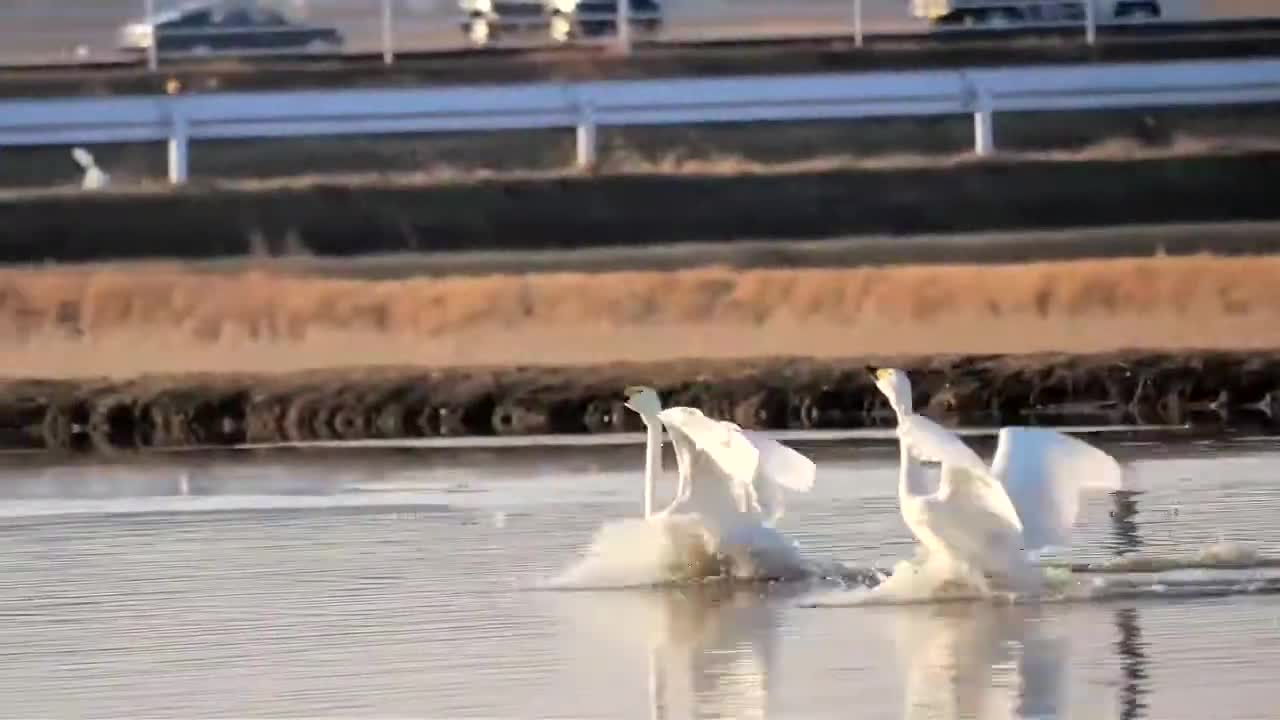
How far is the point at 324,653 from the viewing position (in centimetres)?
1154

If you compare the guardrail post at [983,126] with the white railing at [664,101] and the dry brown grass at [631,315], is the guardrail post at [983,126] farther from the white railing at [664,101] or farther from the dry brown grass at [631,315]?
the dry brown grass at [631,315]

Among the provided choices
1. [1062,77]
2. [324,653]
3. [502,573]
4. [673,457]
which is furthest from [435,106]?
[324,653]

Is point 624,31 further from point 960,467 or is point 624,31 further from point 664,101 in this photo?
point 960,467

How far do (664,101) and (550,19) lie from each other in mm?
3922

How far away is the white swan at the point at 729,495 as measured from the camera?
1306cm

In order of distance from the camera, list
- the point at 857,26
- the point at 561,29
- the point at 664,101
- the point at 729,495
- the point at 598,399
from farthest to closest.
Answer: the point at 561,29, the point at 857,26, the point at 664,101, the point at 598,399, the point at 729,495

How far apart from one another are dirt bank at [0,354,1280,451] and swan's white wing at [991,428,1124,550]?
260 inches

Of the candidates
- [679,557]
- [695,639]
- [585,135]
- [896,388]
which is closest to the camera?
A: [695,639]

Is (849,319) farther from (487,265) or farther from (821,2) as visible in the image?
(821,2)

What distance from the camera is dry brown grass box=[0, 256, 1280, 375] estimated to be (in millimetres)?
22344

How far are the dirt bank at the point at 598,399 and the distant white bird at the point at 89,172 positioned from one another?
4414 mm

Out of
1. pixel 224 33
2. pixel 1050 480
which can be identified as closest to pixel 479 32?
pixel 224 33

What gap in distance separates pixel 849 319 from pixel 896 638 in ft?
36.8

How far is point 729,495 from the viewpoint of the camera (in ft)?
43.4
